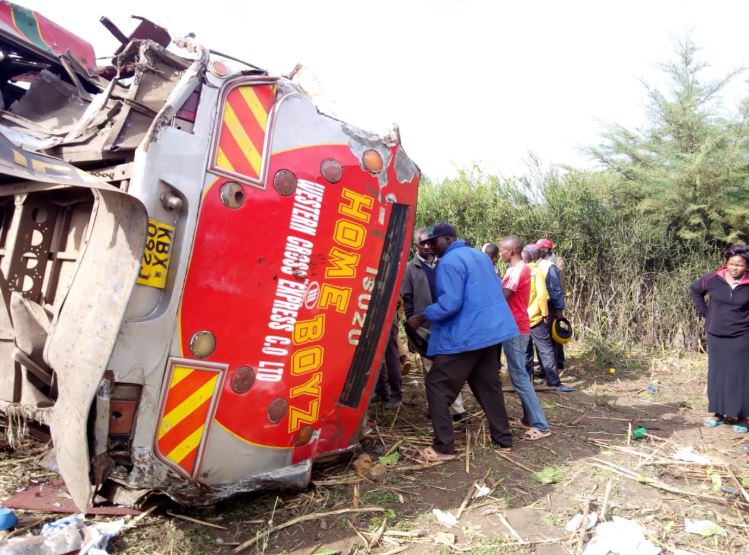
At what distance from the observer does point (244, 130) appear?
2822 mm

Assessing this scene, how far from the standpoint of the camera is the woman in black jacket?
16.7 feet

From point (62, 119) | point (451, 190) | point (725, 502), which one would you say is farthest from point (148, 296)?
point (451, 190)

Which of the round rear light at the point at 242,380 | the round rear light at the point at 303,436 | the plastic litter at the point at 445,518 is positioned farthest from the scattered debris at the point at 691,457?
the round rear light at the point at 242,380

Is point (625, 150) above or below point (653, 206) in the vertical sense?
above

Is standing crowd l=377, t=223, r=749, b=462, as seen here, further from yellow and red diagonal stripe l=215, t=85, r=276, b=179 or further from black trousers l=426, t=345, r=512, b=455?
yellow and red diagonal stripe l=215, t=85, r=276, b=179

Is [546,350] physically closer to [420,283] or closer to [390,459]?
[420,283]

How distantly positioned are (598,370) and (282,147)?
6.50 meters

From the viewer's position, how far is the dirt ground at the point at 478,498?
3.01 metres

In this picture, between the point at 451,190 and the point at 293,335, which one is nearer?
the point at 293,335

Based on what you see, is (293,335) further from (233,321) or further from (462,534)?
(462,534)

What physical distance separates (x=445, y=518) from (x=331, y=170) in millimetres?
2178

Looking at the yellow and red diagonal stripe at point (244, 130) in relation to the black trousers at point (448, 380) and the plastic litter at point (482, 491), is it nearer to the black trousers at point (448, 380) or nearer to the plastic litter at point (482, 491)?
the black trousers at point (448, 380)

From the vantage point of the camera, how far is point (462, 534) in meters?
3.12

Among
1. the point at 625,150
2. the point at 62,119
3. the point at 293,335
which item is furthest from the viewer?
the point at 625,150
